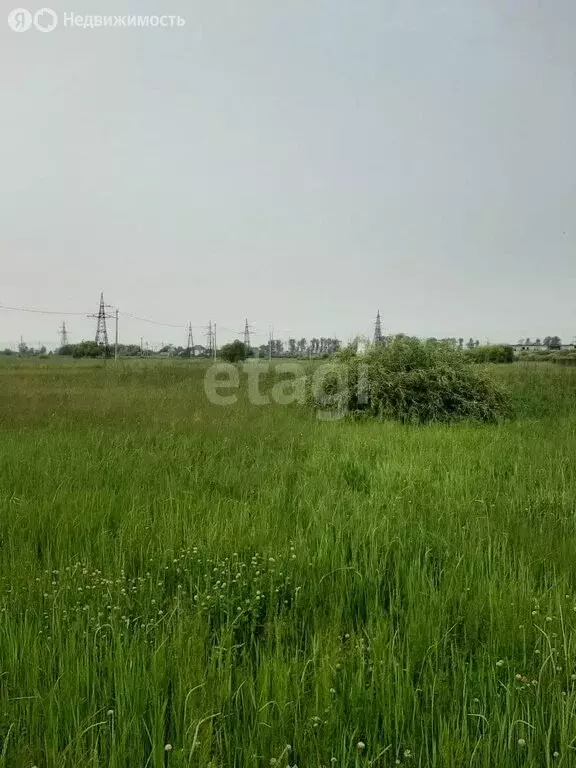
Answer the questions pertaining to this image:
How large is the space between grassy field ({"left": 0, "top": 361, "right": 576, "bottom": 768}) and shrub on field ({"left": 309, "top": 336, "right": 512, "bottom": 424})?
5332 mm

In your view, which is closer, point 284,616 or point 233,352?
point 284,616

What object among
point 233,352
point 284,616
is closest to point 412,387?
point 284,616

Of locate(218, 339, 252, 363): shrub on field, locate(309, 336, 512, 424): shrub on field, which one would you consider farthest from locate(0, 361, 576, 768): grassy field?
locate(218, 339, 252, 363): shrub on field

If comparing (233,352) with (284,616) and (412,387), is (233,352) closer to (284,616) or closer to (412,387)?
(412,387)

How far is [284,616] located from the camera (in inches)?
97.7

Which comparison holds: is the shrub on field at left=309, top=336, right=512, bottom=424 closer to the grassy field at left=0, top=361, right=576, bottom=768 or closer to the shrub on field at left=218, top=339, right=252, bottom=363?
the grassy field at left=0, top=361, right=576, bottom=768

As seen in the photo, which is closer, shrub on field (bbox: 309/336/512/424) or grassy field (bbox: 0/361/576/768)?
grassy field (bbox: 0/361/576/768)

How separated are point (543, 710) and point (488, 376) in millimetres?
10500

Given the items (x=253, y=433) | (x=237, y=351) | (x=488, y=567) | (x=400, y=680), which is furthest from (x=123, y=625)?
(x=237, y=351)

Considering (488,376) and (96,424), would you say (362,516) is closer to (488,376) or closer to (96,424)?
(96,424)

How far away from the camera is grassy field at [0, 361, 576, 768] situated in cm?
166

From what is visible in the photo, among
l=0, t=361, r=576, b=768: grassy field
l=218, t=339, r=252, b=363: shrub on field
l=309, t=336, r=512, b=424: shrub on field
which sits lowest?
l=0, t=361, r=576, b=768: grassy field

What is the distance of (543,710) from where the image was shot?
5.81 ft

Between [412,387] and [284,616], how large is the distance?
30.4 ft
